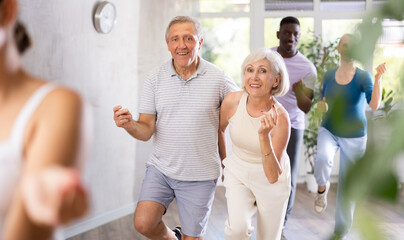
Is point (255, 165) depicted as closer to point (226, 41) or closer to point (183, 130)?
point (183, 130)

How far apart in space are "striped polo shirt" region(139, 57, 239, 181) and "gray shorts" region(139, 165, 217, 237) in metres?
0.05

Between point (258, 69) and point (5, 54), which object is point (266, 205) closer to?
point (258, 69)

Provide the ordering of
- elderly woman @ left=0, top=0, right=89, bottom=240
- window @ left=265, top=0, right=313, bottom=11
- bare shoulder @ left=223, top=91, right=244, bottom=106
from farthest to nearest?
window @ left=265, top=0, right=313, bottom=11 < bare shoulder @ left=223, top=91, right=244, bottom=106 < elderly woman @ left=0, top=0, right=89, bottom=240

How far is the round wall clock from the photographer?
429 cm

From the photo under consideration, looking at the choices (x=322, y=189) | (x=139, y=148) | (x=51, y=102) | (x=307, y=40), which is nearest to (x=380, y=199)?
(x=51, y=102)

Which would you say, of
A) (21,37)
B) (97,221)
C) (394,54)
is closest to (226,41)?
(97,221)

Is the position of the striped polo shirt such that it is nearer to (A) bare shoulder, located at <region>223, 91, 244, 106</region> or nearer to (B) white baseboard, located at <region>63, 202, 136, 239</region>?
(A) bare shoulder, located at <region>223, 91, 244, 106</region>

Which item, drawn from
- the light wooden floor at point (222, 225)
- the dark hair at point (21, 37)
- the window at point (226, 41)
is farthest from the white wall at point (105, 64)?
Result: the dark hair at point (21, 37)

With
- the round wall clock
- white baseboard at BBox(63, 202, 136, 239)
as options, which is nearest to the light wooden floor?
white baseboard at BBox(63, 202, 136, 239)

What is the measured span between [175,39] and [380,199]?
2666 mm

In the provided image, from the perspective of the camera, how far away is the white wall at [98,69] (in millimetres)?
Result: 3738

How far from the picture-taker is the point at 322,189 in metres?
4.22

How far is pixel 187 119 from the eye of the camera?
2.91 meters

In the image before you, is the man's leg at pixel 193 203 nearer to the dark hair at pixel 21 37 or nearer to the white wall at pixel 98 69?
the white wall at pixel 98 69
